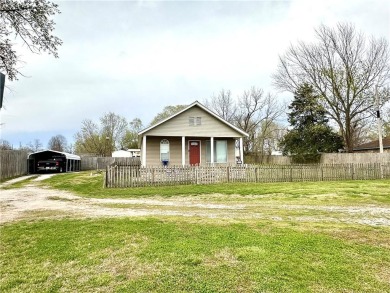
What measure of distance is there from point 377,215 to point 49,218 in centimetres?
916

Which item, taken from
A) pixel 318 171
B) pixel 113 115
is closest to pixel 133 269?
pixel 318 171

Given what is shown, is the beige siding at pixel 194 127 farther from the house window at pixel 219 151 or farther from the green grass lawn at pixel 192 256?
the green grass lawn at pixel 192 256

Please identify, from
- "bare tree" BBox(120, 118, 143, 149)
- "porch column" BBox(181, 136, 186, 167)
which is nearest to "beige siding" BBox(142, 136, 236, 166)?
"porch column" BBox(181, 136, 186, 167)

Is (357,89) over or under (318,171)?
over

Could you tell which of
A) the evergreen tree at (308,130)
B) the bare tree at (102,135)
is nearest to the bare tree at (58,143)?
the bare tree at (102,135)

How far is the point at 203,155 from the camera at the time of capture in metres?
25.5

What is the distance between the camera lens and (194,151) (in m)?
25.3

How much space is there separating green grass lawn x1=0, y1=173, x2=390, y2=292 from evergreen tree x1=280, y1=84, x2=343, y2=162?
112ft

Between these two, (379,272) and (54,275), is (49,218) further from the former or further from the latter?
(379,272)

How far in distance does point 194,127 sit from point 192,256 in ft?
65.0

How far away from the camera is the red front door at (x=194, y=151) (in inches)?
989

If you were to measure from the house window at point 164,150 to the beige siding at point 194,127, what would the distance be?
1.34 m

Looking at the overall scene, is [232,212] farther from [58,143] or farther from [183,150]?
[58,143]

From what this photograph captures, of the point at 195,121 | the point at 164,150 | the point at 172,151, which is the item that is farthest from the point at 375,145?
the point at 164,150
